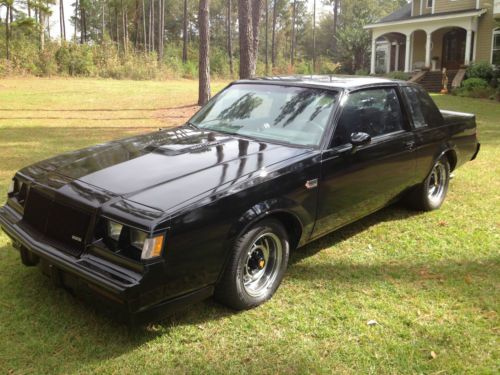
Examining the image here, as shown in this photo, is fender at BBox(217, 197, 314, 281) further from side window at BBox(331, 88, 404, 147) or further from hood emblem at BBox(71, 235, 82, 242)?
hood emblem at BBox(71, 235, 82, 242)

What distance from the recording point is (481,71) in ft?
77.3

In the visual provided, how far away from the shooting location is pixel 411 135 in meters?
5.09

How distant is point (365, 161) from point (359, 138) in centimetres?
34

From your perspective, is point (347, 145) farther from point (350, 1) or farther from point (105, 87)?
point (350, 1)

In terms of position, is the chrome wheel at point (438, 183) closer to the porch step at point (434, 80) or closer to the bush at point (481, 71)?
the bush at point (481, 71)

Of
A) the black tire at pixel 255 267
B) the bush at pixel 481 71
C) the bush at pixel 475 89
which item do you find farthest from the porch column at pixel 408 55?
the black tire at pixel 255 267

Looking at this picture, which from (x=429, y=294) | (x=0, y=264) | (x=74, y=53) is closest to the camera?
(x=429, y=294)

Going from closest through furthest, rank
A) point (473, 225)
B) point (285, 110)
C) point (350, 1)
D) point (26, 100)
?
point (285, 110) → point (473, 225) → point (26, 100) → point (350, 1)

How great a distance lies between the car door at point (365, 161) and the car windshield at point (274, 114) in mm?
197

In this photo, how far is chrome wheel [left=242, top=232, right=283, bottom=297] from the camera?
3.58m

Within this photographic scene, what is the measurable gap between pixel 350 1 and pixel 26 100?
56488 mm

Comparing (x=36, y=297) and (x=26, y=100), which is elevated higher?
(x=26, y=100)

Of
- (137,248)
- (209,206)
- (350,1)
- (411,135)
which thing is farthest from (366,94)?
(350,1)

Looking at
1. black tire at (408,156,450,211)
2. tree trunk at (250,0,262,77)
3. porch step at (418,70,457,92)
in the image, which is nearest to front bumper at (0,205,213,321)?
black tire at (408,156,450,211)
